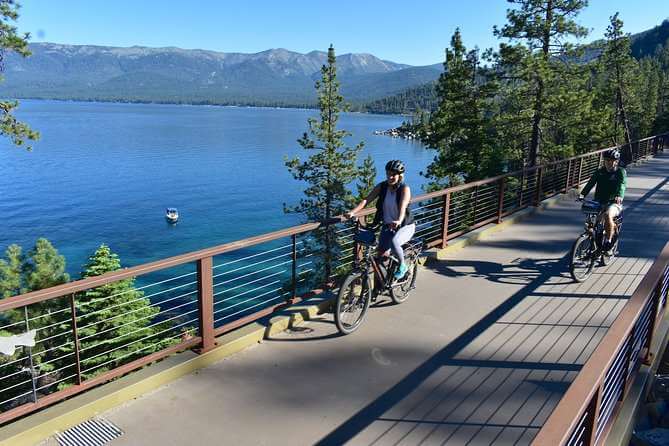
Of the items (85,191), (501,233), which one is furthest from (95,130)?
(501,233)

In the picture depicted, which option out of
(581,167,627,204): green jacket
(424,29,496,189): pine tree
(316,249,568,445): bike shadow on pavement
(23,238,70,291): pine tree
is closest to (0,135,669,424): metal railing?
(316,249,568,445): bike shadow on pavement

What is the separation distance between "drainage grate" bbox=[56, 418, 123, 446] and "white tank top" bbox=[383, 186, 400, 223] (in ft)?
11.9

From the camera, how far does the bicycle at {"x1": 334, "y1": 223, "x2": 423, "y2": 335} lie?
222 inches

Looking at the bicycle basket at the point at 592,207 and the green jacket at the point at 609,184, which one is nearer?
the green jacket at the point at 609,184

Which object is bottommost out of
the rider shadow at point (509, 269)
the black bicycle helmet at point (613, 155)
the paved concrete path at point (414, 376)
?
the paved concrete path at point (414, 376)

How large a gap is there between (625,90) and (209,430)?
48.1 metres

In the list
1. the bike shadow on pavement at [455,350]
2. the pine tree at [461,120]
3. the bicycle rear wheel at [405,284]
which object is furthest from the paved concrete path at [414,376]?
the pine tree at [461,120]

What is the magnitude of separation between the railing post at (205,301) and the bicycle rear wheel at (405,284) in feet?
7.90

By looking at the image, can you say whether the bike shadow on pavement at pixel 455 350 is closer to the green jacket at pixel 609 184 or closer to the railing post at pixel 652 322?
the railing post at pixel 652 322

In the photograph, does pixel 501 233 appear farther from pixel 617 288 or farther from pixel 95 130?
pixel 95 130

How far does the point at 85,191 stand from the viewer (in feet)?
199

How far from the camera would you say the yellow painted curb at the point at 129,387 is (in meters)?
3.65

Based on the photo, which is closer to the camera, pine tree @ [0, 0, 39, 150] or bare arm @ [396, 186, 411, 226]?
bare arm @ [396, 186, 411, 226]

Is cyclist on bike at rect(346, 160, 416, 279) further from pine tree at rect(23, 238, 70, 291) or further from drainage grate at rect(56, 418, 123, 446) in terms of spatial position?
pine tree at rect(23, 238, 70, 291)
